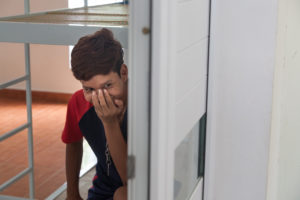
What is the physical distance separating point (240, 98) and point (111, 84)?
460 millimetres

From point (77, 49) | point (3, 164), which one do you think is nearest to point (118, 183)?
point (77, 49)

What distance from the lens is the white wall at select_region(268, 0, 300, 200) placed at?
1292 millimetres

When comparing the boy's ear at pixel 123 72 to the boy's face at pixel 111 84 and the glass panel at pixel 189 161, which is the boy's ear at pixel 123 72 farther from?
the glass panel at pixel 189 161

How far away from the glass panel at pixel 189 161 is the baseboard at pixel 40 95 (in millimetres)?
3014

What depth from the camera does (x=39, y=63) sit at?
421cm

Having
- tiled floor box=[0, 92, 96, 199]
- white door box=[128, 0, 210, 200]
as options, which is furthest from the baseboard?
white door box=[128, 0, 210, 200]

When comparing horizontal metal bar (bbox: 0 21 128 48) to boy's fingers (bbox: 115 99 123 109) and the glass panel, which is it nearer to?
boy's fingers (bbox: 115 99 123 109)

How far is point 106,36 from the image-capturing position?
1.51 meters

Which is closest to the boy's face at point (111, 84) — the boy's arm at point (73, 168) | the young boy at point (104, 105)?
the young boy at point (104, 105)

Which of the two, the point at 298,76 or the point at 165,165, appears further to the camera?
the point at 298,76

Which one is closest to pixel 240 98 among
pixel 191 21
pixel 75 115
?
pixel 191 21

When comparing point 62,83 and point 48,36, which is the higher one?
point 48,36

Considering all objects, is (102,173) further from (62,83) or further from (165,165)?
(62,83)

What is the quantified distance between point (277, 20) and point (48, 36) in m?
0.59
